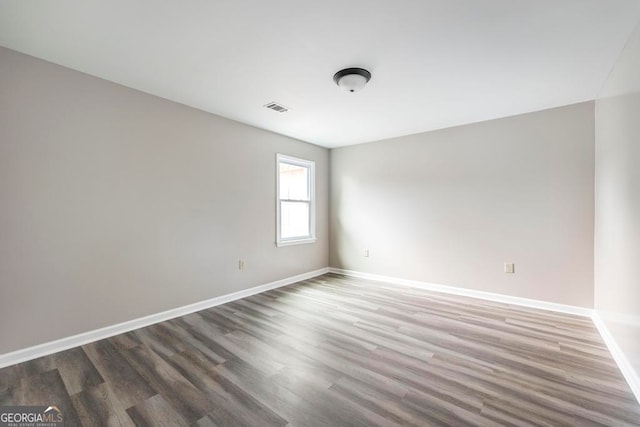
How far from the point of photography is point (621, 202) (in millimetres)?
A: 2148

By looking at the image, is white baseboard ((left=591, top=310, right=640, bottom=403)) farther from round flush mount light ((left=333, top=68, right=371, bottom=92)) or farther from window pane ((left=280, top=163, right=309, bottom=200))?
window pane ((left=280, top=163, right=309, bottom=200))

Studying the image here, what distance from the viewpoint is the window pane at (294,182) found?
4570 millimetres

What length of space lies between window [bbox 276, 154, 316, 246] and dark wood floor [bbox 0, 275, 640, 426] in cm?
173

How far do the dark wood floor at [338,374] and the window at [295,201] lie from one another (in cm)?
173

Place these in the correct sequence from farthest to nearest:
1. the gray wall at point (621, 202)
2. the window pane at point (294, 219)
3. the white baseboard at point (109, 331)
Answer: the window pane at point (294, 219) < the white baseboard at point (109, 331) < the gray wall at point (621, 202)

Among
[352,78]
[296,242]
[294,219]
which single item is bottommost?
[296,242]

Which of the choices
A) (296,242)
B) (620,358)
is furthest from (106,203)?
(620,358)

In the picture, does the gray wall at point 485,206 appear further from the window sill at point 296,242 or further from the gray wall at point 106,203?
the gray wall at point 106,203

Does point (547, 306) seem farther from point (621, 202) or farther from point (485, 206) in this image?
point (621, 202)

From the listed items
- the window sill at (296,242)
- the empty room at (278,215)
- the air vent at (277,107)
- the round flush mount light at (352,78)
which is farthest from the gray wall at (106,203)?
the round flush mount light at (352,78)

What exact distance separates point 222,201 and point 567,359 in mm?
3822

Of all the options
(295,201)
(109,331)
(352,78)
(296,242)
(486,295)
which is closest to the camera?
(352,78)

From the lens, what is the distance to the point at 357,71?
2367 mm

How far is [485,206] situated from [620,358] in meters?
2.01
